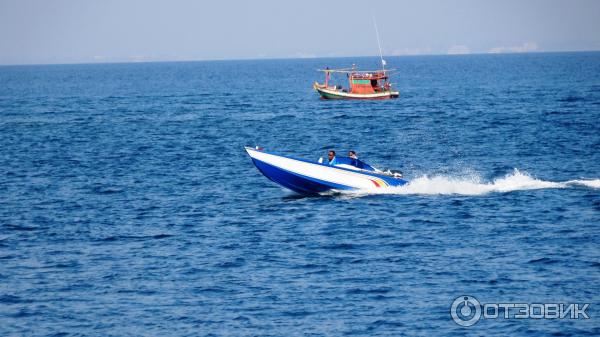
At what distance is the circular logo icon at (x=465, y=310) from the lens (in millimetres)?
22141

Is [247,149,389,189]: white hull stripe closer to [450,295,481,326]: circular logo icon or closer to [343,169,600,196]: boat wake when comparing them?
[343,169,600,196]: boat wake

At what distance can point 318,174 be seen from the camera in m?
36.0

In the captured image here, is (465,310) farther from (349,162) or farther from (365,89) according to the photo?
(365,89)

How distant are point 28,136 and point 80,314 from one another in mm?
45034

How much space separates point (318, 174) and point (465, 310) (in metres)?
14.2

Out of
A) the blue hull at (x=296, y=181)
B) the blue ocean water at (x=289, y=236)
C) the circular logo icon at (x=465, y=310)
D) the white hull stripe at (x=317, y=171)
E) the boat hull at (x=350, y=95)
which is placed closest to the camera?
the circular logo icon at (x=465, y=310)
